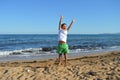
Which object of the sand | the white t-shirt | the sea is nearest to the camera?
the sand

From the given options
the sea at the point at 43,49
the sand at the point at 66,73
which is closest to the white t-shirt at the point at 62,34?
the sand at the point at 66,73

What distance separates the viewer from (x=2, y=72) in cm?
1007

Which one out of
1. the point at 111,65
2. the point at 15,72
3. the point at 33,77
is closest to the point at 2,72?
the point at 15,72

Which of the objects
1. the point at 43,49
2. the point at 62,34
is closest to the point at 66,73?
the point at 62,34

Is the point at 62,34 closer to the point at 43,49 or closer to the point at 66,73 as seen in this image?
the point at 66,73


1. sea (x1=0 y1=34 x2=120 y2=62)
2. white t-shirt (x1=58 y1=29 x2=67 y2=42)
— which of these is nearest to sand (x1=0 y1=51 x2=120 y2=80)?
white t-shirt (x1=58 y1=29 x2=67 y2=42)

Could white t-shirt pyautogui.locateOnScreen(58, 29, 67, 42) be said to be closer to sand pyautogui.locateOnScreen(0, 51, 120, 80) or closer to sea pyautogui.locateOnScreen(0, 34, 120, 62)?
sand pyautogui.locateOnScreen(0, 51, 120, 80)

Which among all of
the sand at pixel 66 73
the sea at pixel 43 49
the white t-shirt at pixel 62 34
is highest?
the white t-shirt at pixel 62 34

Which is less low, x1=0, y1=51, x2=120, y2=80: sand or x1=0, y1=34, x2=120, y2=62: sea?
x1=0, y1=51, x2=120, y2=80: sand

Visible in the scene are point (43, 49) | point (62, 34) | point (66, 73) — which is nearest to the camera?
point (66, 73)

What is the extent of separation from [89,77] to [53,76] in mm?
1198

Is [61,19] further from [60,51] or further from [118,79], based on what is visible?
[118,79]

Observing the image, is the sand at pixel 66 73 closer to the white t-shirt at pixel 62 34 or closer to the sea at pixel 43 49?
the white t-shirt at pixel 62 34

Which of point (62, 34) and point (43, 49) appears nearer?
point (62, 34)
